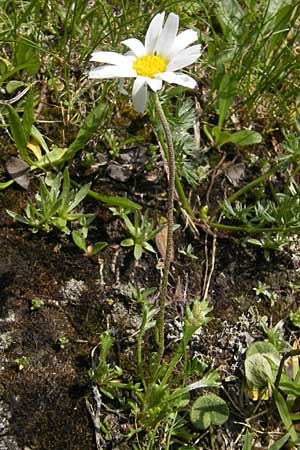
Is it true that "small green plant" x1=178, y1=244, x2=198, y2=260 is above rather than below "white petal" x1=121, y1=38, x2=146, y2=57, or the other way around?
below

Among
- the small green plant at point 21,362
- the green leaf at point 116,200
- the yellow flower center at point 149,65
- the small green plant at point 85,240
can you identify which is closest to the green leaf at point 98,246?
the small green plant at point 85,240

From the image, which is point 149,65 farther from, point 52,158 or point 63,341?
point 63,341

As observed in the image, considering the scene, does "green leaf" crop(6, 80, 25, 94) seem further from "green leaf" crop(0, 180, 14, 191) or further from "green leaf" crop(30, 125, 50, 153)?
"green leaf" crop(0, 180, 14, 191)

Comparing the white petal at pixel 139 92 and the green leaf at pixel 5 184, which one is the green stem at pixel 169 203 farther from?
the green leaf at pixel 5 184

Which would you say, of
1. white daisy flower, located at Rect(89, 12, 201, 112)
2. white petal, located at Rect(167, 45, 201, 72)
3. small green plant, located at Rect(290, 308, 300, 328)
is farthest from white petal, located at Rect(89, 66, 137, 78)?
small green plant, located at Rect(290, 308, 300, 328)

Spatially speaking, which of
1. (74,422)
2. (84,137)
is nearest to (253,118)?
(84,137)

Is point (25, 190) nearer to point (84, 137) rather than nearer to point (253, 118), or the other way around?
point (84, 137)
